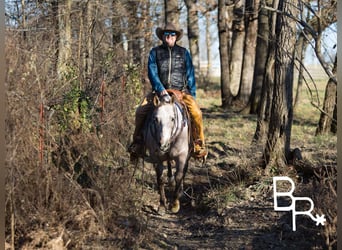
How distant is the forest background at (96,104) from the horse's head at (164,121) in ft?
1.91

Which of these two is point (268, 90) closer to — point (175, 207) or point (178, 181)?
point (178, 181)

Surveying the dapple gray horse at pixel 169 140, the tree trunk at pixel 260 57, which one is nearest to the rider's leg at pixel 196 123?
the dapple gray horse at pixel 169 140

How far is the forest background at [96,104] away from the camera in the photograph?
6.11 m

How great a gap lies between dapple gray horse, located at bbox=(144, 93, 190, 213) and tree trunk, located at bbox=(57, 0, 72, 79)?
138 cm

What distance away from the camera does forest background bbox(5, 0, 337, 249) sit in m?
6.11

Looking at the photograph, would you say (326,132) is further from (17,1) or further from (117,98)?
(17,1)

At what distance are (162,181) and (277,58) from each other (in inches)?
98.1

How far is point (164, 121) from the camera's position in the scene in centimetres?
784

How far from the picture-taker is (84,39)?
32.4 feet

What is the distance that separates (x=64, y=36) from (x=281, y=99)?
3.38 m

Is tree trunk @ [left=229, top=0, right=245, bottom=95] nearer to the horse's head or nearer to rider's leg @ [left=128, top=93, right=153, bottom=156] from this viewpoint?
rider's leg @ [left=128, top=93, right=153, bottom=156]

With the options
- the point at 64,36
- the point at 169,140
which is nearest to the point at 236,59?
the point at 64,36

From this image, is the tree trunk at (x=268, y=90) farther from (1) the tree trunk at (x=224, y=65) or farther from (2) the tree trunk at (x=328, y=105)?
(1) the tree trunk at (x=224, y=65)

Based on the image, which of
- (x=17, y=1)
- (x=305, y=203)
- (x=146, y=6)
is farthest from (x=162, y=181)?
(x=146, y=6)
